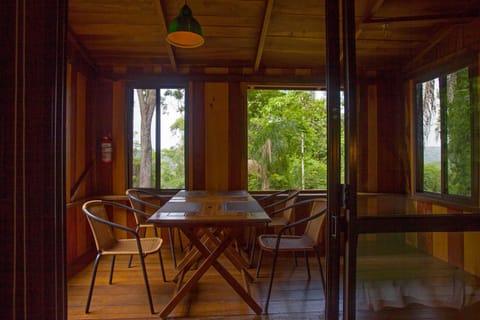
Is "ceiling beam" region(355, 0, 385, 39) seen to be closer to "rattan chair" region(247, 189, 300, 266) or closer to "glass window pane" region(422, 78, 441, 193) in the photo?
"glass window pane" region(422, 78, 441, 193)

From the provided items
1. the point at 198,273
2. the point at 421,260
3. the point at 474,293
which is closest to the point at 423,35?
the point at 421,260

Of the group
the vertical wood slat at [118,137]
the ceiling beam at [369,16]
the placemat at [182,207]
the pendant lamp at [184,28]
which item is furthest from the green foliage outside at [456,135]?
the vertical wood slat at [118,137]

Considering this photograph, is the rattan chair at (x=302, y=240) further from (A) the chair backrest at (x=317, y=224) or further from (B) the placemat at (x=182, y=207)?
(B) the placemat at (x=182, y=207)

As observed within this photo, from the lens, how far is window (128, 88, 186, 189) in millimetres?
4316

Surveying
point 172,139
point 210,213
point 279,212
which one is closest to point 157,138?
point 172,139

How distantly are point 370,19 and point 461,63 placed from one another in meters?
0.45

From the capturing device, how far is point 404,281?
131 centimetres

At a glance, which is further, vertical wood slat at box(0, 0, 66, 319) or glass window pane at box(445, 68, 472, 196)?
glass window pane at box(445, 68, 472, 196)

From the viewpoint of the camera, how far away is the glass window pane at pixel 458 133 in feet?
4.19

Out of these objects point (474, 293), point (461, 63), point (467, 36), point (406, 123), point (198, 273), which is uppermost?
point (467, 36)

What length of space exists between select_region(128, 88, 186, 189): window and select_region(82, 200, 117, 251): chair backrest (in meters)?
1.51

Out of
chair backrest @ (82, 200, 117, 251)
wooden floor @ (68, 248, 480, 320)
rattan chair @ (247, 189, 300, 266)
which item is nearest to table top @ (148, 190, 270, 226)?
chair backrest @ (82, 200, 117, 251)

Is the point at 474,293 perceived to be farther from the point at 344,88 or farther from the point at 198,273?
the point at 198,273

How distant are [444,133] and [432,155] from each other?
10cm
